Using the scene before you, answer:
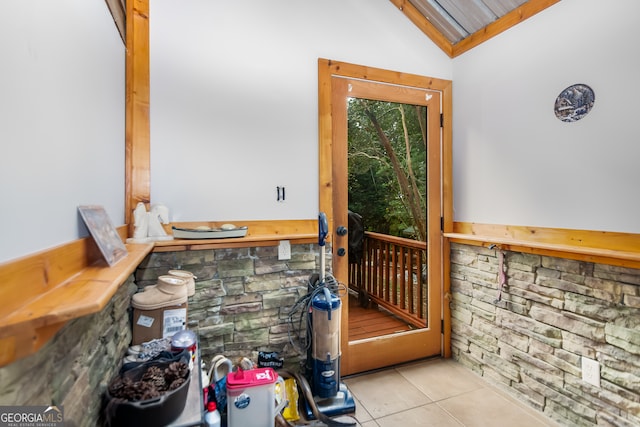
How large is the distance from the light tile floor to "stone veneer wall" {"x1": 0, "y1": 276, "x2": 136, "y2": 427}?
1601 millimetres

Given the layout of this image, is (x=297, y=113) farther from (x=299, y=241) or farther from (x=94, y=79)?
(x=94, y=79)

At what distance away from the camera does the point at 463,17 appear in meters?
2.69

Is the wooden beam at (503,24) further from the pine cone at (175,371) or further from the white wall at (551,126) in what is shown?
the pine cone at (175,371)

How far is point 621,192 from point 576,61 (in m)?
0.91

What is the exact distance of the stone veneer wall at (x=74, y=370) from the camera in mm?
701

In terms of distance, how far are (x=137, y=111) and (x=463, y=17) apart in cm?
272

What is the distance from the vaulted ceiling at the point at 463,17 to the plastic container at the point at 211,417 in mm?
3314

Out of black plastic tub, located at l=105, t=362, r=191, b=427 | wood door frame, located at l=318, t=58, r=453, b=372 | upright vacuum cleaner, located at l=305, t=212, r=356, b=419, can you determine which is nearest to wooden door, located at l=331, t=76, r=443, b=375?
wood door frame, located at l=318, t=58, r=453, b=372

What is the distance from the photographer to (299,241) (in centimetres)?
→ 237

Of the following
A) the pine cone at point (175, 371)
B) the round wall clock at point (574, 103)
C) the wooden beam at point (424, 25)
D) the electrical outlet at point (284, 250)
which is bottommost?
the pine cone at point (175, 371)

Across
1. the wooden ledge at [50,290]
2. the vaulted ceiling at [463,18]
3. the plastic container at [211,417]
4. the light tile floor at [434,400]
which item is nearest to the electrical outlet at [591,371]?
the light tile floor at [434,400]

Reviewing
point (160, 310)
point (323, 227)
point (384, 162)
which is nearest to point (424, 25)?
point (384, 162)

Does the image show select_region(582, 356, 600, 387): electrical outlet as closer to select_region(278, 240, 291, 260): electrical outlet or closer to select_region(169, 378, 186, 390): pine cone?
select_region(278, 240, 291, 260): electrical outlet

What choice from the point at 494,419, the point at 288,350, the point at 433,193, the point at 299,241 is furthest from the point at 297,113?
the point at 494,419
